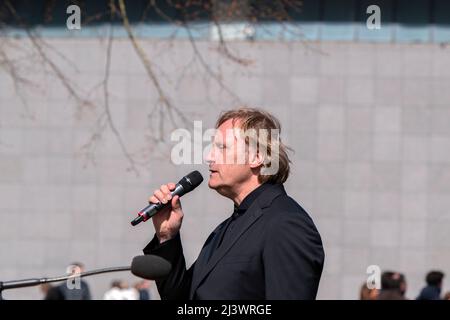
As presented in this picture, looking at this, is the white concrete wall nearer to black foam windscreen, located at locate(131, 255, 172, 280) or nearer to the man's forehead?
the man's forehead

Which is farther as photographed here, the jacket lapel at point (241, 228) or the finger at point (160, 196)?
the finger at point (160, 196)

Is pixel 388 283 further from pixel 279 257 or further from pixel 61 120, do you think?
pixel 61 120

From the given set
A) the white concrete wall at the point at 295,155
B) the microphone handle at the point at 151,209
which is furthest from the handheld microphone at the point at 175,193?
the white concrete wall at the point at 295,155

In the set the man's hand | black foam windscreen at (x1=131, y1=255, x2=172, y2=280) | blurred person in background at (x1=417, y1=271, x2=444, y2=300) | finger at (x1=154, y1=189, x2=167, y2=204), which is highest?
finger at (x1=154, y1=189, x2=167, y2=204)

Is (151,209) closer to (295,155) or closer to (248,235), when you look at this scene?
(248,235)

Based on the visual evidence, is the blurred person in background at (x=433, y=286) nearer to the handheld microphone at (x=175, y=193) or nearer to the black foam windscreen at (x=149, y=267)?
the handheld microphone at (x=175, y=193)

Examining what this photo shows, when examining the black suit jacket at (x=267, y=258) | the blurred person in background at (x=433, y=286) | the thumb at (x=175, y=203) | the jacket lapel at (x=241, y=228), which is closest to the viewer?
the black suit jacket at (x=267, y=258)

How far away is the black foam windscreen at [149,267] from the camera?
4.61 m

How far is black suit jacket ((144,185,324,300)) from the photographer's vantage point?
459 cm

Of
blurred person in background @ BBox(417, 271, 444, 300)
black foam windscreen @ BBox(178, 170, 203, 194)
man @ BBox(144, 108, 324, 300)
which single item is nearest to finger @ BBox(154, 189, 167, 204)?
man @ BBox(144, 108, 324, 300)

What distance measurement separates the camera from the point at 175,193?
5.15 meters

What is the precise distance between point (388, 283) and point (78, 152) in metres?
14.2

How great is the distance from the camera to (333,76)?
80.6 ft
